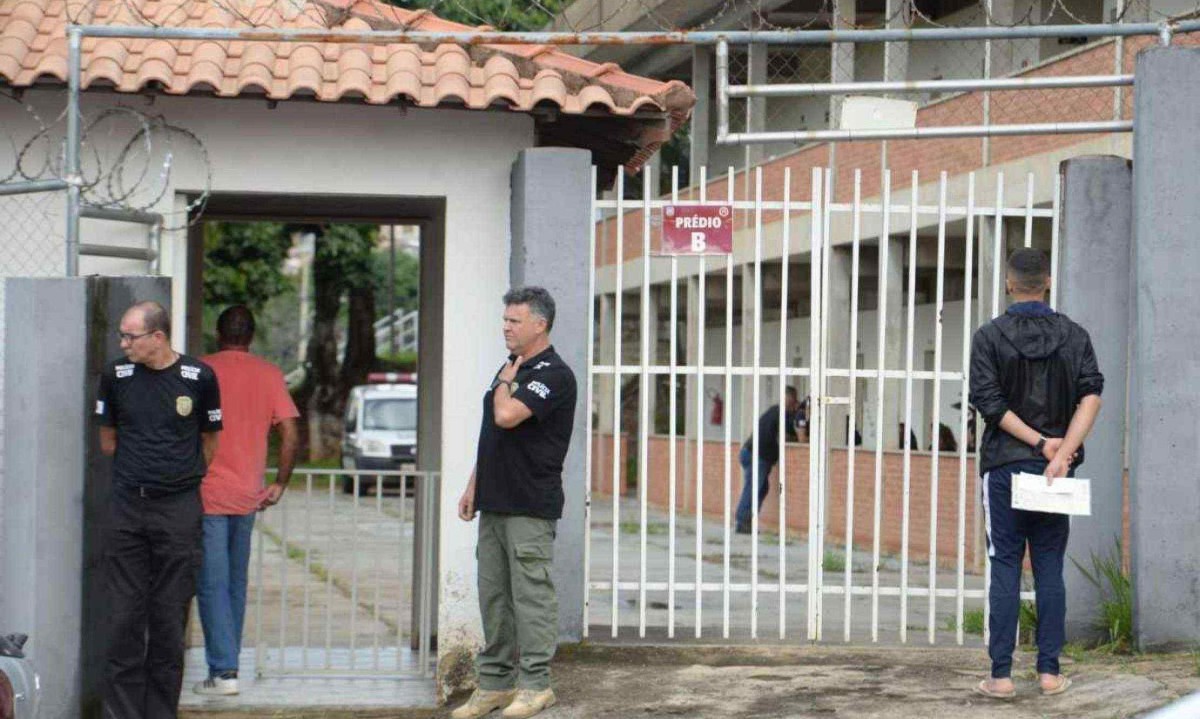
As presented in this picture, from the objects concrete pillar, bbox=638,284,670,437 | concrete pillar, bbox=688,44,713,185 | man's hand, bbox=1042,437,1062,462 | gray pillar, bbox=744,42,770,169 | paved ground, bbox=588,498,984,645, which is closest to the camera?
man's hand, bbox=1042,437,1062,462

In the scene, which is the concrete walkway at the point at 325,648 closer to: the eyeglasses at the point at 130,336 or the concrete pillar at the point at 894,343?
the eyeglasses at the point at 130,336

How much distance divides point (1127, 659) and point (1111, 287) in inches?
73.7

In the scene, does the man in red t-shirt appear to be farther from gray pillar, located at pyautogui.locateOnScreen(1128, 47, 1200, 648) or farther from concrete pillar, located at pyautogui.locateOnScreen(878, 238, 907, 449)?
concrete pillar, located at pyautogui.locateOnScreen(878, 238, 907, 449)

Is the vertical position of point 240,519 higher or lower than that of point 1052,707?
higher

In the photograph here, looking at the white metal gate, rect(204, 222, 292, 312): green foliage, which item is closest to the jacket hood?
the white metal gate

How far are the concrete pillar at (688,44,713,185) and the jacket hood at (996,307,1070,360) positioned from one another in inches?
695

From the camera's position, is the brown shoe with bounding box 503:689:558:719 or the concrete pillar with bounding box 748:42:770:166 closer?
the brown shoe with bounding box 503:689:558:719

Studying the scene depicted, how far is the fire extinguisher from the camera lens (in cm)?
2981

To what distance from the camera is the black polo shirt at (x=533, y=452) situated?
25.6 feet

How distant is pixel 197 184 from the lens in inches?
360

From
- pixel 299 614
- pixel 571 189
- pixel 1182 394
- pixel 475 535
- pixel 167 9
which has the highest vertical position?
pixel 167 9

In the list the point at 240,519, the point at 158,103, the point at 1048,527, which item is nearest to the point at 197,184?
the point at 158,103

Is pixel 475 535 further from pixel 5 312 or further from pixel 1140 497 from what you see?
pixel 1140 497

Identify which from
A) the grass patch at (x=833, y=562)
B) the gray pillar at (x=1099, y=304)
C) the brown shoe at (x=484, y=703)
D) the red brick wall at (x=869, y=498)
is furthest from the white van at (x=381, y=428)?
the brown shoe at (x=484, y=703)
